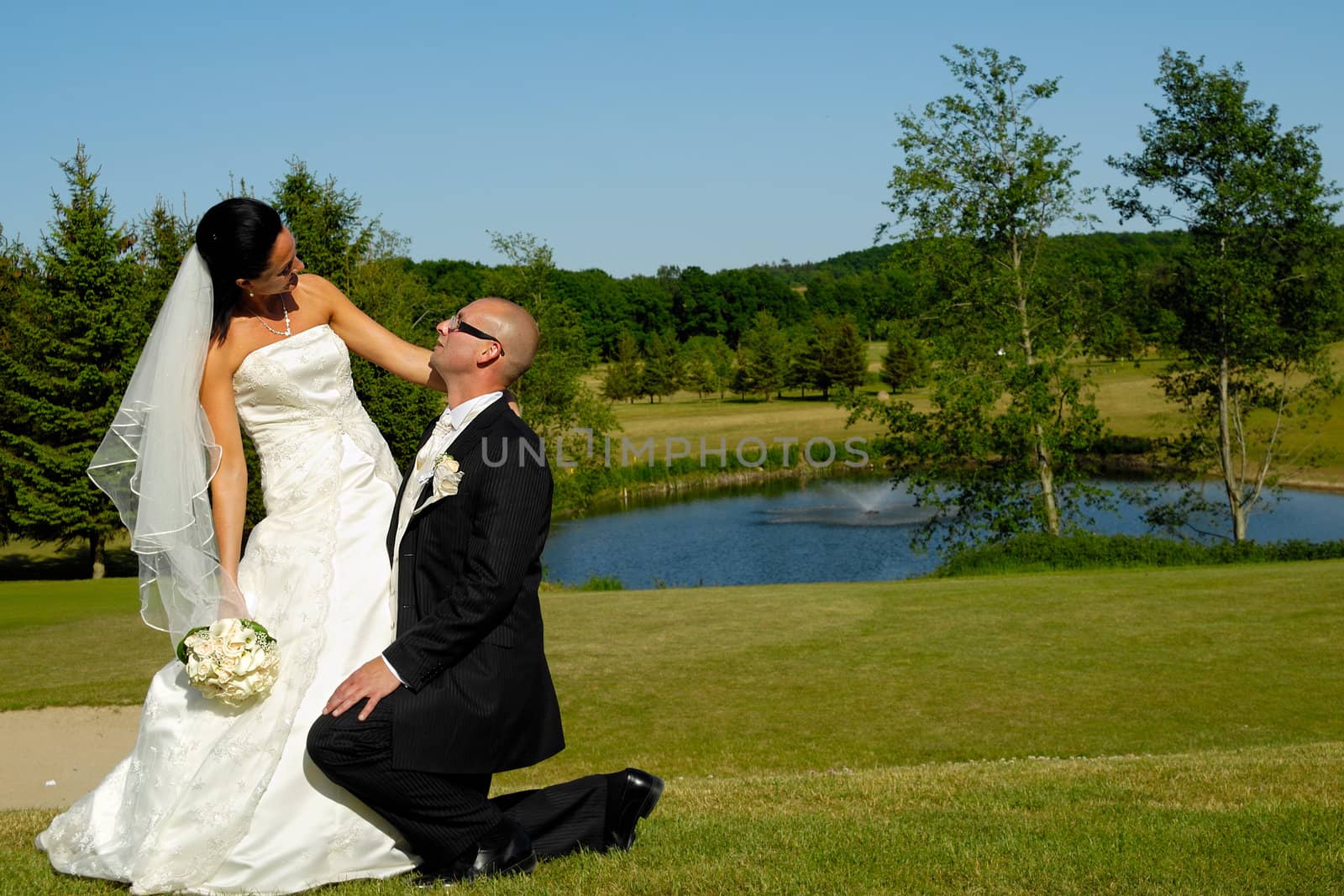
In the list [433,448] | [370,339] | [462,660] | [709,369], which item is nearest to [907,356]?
[370,339]

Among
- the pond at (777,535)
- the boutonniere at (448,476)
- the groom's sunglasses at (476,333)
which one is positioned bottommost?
the pond at (777,535)

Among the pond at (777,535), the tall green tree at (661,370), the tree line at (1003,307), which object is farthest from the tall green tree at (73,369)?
the tall green tree at (661,370)

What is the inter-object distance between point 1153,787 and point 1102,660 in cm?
703

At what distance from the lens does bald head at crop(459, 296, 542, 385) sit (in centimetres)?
427

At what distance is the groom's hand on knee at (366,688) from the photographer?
4.05 meters

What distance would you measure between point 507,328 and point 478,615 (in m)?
1.07

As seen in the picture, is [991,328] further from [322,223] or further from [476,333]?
[476,333]

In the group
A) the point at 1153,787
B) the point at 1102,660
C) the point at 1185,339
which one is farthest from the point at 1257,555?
the point at 1153,787

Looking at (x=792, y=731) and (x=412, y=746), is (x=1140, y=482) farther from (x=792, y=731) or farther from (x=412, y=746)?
(x=412, y=746)

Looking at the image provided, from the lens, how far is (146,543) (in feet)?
15.2

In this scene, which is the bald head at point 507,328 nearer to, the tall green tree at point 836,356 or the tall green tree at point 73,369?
the tall green tree at point 73,369

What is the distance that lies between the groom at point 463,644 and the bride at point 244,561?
0.24m

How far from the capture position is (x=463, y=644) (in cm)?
403

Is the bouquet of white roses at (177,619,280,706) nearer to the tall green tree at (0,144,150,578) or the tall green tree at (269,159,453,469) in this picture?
the tall green tree at (269,159,453,469)
